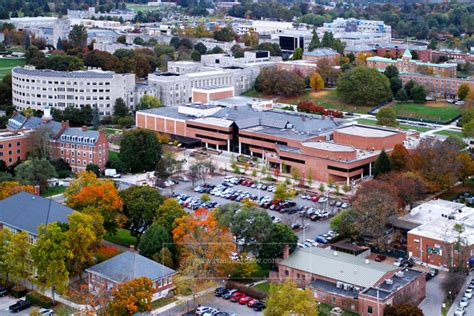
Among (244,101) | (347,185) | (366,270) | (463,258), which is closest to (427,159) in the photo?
(347,185)

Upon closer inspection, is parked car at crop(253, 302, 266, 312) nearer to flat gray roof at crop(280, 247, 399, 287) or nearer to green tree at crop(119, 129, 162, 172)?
flat gray roof at crop(280, 247, 399, 287)

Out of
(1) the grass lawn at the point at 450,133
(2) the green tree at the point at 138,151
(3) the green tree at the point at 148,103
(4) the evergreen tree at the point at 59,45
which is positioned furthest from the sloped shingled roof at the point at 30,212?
(4) the evergreen tree at the point at 59,45

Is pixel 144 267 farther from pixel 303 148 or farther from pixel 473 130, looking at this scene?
pixel 473 130

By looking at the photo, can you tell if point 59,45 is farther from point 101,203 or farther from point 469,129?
point 101,203

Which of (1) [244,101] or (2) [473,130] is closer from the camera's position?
(2) [473,130]

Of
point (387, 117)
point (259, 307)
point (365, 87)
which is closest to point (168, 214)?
point (259, 307)

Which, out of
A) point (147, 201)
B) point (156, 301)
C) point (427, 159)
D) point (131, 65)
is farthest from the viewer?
point (131, 65)

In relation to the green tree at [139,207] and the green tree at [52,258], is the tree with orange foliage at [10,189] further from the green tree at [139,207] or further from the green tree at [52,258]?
the green tree at [52,258]
